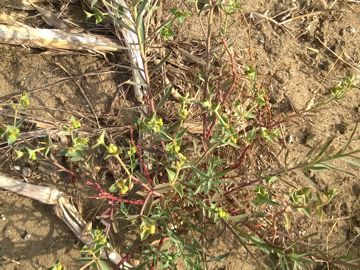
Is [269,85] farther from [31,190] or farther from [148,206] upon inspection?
[31,190]

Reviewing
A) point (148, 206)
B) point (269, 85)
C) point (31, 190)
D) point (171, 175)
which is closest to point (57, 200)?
point (31, 190)

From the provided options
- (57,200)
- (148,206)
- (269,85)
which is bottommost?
(57,200)

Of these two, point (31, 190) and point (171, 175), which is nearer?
point (171, 175)

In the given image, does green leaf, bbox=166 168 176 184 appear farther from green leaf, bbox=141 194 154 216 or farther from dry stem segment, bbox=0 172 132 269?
dry stem segment, bbox=0 172 132 269

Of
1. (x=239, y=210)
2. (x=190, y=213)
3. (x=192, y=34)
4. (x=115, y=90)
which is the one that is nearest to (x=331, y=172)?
(x=239, y=210)

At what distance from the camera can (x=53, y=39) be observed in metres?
2.49

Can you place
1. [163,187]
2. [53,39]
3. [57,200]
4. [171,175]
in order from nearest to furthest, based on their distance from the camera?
1. [171,175]
2. [163,187]
3. [57,200]
4. [53,39]

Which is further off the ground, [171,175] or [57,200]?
[171,175]

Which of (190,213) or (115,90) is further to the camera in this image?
(115,90)

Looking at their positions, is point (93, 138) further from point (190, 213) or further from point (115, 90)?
point (190, 213)

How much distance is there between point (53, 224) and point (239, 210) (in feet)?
3.06

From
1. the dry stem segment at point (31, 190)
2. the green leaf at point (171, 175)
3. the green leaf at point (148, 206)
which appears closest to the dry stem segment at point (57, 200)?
the dry stem segment at point (31, 190)

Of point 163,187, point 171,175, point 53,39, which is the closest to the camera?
point 171,175

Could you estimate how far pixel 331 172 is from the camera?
251 cm
